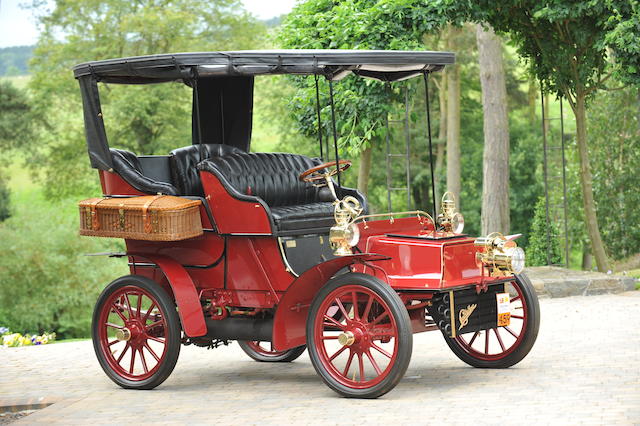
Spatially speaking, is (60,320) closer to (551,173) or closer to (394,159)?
(394,159)

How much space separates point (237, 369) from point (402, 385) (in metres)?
1.70

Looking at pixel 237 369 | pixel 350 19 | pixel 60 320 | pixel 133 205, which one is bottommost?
pixel 60 320

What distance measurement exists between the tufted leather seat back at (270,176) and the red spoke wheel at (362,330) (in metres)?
1.30

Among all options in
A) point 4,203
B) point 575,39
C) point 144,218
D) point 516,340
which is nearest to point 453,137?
point 575,39

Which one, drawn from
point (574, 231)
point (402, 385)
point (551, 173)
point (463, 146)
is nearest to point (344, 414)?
point (402, 385)

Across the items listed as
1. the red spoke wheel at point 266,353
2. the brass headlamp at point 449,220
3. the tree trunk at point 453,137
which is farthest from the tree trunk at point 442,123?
the brass headlamp at point 449,220

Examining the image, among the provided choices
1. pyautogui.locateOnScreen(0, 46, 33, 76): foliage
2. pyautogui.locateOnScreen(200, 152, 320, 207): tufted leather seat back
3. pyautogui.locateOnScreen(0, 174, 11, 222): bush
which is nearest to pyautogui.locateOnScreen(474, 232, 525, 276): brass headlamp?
pyautogui.locateOnScreen(200, 152, 320, 207): tufted leather seat back

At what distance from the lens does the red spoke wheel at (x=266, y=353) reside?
8.38 metres

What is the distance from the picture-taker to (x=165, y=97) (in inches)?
1201

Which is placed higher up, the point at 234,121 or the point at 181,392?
the point at 234,121

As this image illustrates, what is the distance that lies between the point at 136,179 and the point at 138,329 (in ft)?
3.60

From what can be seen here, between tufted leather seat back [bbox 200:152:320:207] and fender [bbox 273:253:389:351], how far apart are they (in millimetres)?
977

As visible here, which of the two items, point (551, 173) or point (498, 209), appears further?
point (551, 173)

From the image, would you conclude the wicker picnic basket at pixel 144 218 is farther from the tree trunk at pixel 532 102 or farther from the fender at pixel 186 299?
the tree trunk at pixel 532 102
